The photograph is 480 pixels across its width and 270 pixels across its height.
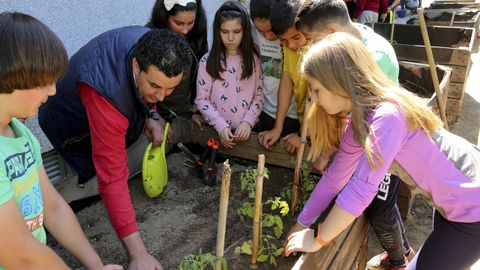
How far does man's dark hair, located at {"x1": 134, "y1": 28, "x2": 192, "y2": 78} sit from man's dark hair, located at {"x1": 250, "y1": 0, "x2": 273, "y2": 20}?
0.91 metres

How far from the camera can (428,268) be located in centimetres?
187

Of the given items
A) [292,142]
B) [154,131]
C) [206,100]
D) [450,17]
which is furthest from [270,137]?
[450,17]

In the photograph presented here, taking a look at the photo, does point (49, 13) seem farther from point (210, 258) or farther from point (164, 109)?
point (210, 258)

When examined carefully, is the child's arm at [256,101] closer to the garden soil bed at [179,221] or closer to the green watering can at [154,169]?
the garden soil bed at [179,221]

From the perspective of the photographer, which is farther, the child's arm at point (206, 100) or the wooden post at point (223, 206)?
the child's arm at point (206, 100)

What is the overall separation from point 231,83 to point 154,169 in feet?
2.83

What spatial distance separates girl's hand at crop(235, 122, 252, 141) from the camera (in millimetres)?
3066

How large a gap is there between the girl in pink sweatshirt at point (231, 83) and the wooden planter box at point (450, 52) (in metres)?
2.72

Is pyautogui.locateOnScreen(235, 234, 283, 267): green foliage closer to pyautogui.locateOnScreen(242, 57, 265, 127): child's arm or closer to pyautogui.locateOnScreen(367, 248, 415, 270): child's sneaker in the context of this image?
pyautogui.locateOnScreen(367, 248, 415, 270): child's sneaker

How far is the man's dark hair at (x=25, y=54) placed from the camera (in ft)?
3.66

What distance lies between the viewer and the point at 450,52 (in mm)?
4727

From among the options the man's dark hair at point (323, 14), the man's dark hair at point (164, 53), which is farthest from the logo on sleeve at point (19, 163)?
the man's dark hair at point (323, 14)

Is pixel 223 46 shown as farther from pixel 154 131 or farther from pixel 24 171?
pixel 24 171

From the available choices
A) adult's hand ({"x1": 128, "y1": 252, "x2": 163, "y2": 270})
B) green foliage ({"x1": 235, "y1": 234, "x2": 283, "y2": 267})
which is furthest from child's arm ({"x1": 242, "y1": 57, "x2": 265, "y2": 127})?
adult's hand ({"x1": 128, "y1": 252, "x2": 163, "y2": 270})
